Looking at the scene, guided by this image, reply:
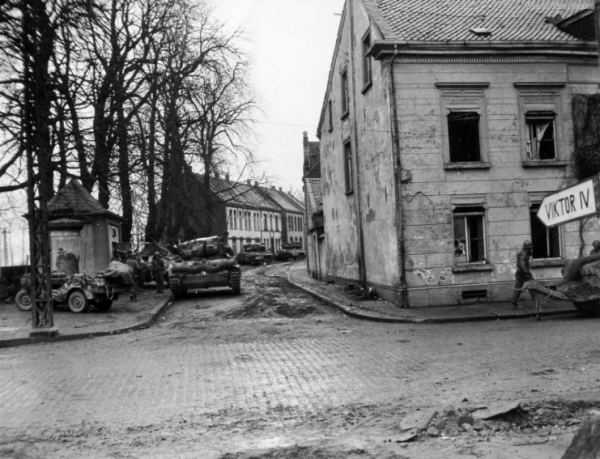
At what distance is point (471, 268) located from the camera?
17.0 m

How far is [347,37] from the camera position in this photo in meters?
22.1

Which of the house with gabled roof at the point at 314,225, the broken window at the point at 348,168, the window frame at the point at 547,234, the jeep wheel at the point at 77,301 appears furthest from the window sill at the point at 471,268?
the house with gabled roof at the point at 314,225

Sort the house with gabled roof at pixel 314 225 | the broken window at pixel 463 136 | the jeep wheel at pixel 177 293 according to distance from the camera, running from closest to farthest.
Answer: the broken window at pixel 463 136
the jeep wheel at pixel 177 293
the house with gabled roof at pixel 314 225

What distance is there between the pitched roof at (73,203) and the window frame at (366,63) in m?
11.1

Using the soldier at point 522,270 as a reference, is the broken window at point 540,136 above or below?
above

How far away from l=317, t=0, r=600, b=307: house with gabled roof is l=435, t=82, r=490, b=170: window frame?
0.10ft

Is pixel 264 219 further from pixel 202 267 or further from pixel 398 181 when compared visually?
pixel 398 181

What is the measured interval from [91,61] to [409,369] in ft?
40.7

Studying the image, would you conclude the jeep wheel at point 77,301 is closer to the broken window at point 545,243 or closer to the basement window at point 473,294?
the basement window at point 473,294

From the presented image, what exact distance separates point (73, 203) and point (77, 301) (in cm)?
650

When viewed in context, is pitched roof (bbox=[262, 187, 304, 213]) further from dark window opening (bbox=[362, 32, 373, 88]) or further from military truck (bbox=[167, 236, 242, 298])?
dark window opening (bbox=[362, 32, 373, 88])

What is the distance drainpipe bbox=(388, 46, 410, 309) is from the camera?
1664 cm

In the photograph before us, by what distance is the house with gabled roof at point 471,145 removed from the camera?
1689cm

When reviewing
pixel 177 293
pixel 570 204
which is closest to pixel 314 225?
pixel 177 293
